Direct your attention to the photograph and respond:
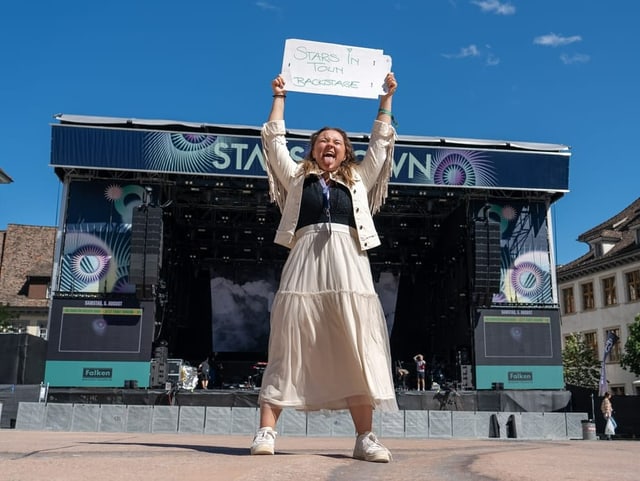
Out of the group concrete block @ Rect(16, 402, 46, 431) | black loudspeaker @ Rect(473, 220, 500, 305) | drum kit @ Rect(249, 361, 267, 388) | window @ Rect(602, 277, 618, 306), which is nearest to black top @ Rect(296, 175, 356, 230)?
concrete block @ Rect(16, 402, 46, 431)

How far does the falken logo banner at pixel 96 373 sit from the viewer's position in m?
18.2

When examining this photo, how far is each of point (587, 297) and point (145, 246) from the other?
29935 millimetres

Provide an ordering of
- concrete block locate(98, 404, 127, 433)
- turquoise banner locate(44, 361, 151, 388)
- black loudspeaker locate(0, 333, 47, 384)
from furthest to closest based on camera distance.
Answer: turquoise banner locate(44, 361, 151, 388) → black loudspeaker locate(0, 333, 47, 384) → concrete block locate(98, 404, 127, 433)

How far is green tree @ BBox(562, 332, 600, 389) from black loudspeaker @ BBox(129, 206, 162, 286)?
81.4 feet

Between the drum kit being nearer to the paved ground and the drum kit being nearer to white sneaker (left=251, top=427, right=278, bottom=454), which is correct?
white sneaker (left=251, top=427, right=278, bottom=454)

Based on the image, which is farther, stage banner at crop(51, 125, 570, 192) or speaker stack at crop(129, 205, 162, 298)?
stage banner at crop(51, 125, 570, 192)

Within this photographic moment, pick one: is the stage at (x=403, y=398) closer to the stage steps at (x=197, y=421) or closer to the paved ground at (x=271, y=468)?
the stage steps at (x=197, y=421)

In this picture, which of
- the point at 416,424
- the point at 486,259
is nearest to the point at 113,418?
the point at 416,424

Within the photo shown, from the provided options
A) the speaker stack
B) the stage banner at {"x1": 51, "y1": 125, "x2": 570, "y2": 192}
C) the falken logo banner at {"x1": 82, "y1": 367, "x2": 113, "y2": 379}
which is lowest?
the falken logo banner at {"x1": 82, "y1": 367, "x2": 113, "y2": 379}

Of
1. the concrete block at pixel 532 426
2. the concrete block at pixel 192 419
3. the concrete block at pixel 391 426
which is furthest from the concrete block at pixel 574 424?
the concrete block at pixel 192 419

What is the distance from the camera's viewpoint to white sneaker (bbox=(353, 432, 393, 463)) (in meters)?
3.18

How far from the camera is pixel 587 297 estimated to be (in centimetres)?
3991

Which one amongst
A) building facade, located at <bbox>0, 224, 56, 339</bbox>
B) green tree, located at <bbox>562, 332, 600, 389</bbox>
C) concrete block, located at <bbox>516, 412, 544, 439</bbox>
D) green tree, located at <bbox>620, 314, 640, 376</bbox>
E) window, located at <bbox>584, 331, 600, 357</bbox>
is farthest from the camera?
building facade, located at <bbox>0, 224, 56, 339</bbox>

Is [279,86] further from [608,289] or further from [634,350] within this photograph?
[608,289]
